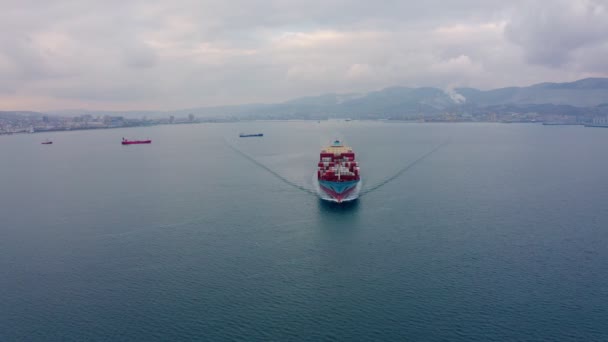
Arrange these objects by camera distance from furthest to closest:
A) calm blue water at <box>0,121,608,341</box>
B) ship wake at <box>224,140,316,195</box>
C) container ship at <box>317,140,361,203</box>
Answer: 1. ship wake at <box>224,140,316,195</box>
2. container ship at <box>317,140,361,203</box>
3. calm blue water at <box>0,121,608,341</box>

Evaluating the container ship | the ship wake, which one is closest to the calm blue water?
the ship wake

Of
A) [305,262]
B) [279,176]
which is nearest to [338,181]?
[279,176]

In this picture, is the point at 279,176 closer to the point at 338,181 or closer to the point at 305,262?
the point at 338,181

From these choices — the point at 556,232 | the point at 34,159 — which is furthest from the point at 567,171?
the point at 34,159

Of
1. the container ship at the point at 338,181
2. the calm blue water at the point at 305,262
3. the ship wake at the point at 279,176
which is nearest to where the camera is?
the calm blue water at the point at 305,262

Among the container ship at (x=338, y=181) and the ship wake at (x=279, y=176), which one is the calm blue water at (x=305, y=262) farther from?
the container ship at (x=338, y=181)

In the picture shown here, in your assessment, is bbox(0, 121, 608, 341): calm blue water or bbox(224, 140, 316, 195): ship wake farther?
bbox(224, 140, 316, 195): ship wake

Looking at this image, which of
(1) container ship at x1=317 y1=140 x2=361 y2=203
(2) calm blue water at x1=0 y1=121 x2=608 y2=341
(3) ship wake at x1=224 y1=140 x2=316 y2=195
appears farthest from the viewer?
(3) ship wake at x1=224 y1=140 x2=316 y2=195

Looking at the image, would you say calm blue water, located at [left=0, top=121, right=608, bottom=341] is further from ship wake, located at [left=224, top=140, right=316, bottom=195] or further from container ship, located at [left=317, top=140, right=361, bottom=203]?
container ship, located at [left=317, top=140, right=361, bottom=203]

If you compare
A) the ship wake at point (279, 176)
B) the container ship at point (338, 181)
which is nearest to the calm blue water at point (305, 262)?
the ship wake at point (279, 176)
